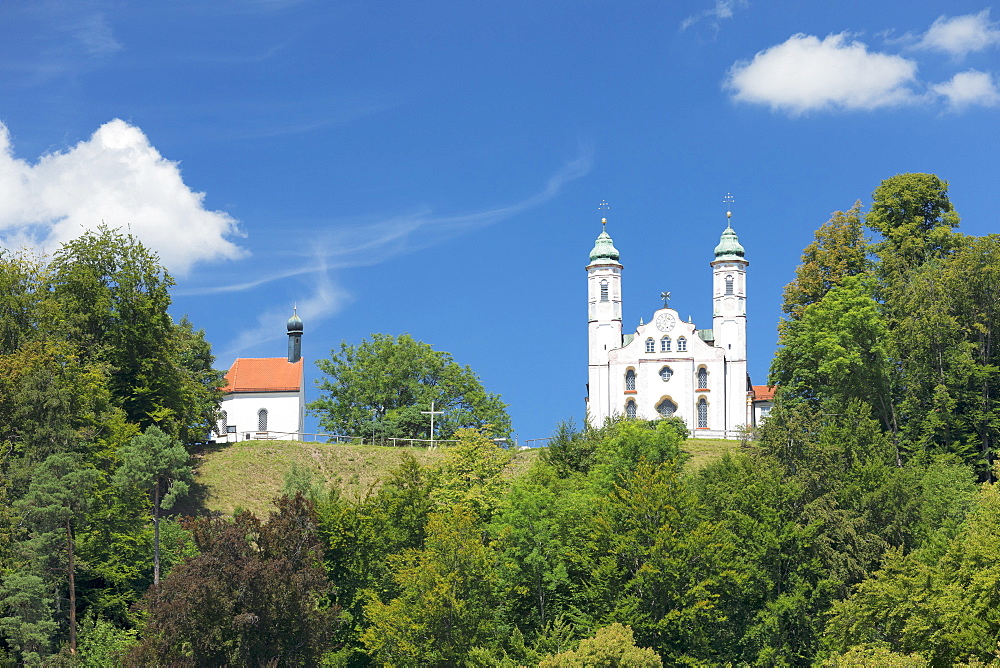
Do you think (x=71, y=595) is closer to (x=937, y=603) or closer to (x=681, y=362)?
(x=937, y=603)

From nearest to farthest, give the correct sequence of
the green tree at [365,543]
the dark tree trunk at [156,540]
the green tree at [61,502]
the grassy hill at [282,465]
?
1. the green tree at [365,543]
2. the green tree at [61,502]
3. the dark tree trunk at [156,540]
4. the grassy hill at [282,465]

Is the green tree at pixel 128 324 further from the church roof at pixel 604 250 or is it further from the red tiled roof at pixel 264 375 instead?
the church roof at pixel 604 250

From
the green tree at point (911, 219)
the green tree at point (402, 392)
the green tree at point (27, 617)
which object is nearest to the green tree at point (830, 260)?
the green tree at point (911, 219)

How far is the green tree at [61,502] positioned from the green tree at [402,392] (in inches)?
1239

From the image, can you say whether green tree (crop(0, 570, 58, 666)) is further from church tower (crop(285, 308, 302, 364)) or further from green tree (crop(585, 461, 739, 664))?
church tower (crop(285, 308, 302, 364))

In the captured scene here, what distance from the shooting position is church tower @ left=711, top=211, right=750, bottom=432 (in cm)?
9756

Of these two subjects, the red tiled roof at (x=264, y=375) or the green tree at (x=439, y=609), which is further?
the red tiled roof at (x=264, y=375)

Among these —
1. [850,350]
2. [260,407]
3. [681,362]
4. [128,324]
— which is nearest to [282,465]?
[128,324]

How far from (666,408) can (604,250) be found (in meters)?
14.4

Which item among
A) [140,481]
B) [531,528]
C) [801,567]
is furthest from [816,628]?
[140,481]

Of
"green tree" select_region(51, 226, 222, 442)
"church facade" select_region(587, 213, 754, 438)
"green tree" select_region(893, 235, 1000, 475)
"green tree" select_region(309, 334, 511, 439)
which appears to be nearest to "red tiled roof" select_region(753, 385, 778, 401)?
"church facade" select_region(587, 213, 754, 438)

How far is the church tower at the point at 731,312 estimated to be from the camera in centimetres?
9756

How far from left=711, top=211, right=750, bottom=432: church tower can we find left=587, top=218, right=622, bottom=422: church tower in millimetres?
7208

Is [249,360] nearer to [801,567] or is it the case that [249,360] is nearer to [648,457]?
[648,457]
